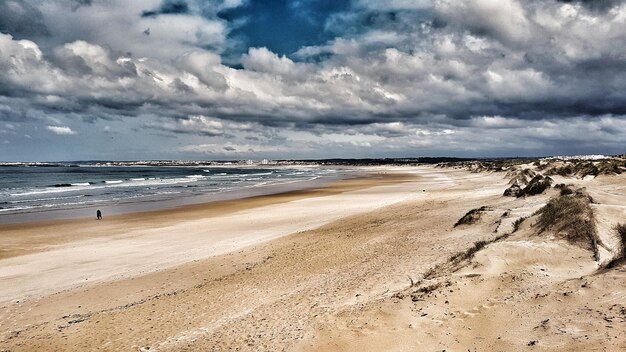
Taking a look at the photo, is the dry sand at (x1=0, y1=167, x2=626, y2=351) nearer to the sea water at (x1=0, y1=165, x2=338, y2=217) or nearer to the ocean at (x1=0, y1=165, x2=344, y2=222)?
the ocean at (x1=0, y1=165, x2=344, y2=222)

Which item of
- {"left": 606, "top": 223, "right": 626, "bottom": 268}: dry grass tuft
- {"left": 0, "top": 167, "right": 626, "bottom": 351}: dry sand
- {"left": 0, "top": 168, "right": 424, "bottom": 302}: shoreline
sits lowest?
{"left": 0, "top": 168, "right": 424, "bottom": 302}: shoreline

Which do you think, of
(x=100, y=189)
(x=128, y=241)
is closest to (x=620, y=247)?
(x=128, y=241)

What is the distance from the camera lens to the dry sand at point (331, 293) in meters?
6.16

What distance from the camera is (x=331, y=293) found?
923cm

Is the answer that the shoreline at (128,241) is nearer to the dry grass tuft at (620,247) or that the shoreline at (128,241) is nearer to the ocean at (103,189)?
the ocean at (103,189)

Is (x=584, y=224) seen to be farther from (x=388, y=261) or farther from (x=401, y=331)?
(x=401, y=331)

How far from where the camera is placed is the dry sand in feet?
20.2

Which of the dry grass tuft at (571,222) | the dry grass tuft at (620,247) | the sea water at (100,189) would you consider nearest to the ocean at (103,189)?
the sea water at (100,189)

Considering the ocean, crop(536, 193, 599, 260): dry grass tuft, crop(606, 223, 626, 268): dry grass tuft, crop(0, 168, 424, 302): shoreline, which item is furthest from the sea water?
crop(606, 223, 626, 268): dry grass tuft

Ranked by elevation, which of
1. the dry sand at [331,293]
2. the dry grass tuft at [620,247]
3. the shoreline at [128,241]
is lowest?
the shoreline at [128,241]

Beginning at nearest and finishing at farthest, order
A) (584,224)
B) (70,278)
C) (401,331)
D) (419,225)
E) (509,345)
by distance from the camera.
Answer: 1. (509,345)
2. (401,331)
3. (584,224)
4. (70,278)
5. (419,225)

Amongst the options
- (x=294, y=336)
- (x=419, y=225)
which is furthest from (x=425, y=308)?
(x=419, y=225)

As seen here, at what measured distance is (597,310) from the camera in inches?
220

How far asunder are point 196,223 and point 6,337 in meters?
16.0
